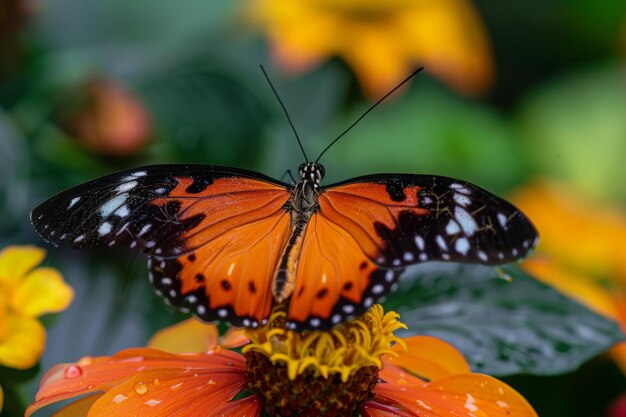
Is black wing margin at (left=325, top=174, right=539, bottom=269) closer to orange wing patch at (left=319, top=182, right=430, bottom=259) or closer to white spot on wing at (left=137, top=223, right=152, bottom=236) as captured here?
orange wing patch at (left=319, top=182, right=430, bottom=259)

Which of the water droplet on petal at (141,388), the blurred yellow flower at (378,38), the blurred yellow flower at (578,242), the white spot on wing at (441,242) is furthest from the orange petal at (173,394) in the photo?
the blurred yellow flower at (378,38)

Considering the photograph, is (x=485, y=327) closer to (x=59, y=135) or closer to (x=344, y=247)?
(x=344, y=247)

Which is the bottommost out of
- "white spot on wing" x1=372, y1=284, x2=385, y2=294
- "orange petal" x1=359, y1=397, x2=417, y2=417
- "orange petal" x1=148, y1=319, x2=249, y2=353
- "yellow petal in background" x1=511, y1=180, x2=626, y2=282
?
"orange petal" x1=359, y1=397, x2=417, y2=417

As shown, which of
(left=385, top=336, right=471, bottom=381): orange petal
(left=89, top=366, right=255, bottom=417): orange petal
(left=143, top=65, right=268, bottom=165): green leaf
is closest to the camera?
(left=89, top=366, right=255, bottom=417): orange petal

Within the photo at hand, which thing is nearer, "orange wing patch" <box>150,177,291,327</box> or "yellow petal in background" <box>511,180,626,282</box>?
"orange wing patch" <box>150,177,291,327</box>

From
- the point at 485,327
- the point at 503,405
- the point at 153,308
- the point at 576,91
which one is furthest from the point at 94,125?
the point at 576,91

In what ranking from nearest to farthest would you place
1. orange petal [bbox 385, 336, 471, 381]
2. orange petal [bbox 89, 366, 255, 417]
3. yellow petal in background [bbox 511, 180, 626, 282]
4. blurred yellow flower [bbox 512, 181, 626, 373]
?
orange petal [bbox 89, 366, 255, 417], orange petal [bbox 385, 336, 471, 381], blurred yellow flower [bbox 512, 181, 626, 373], yellow petal in background [bbox 511, 180, 626, 282]

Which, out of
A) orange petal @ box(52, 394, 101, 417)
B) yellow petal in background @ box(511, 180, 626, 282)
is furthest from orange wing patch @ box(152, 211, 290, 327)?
yellow petal in background @ box(511, 180, 626, 282)

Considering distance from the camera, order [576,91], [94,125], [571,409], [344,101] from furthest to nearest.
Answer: [576,91] → [344,101] → [94,125] → [571,409]

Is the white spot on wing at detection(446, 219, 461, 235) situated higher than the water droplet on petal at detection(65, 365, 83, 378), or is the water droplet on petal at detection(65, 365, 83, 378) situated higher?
the white spot on wing at detection(446, 219, 461, 235)
